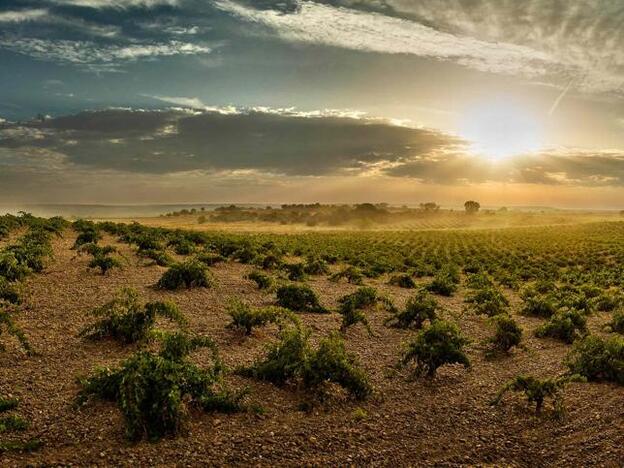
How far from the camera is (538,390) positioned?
11.0m

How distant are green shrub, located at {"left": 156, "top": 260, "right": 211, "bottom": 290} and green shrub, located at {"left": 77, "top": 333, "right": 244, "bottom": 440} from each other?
10219 millimetres

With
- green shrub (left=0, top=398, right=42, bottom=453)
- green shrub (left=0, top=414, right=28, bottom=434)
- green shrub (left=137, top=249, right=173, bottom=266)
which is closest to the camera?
green shrub (left=0, top=398, right=42, bottom=453)

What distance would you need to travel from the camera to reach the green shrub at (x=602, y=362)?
13.0m

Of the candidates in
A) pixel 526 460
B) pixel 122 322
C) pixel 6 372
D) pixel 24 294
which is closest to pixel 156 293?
pixel 24 294

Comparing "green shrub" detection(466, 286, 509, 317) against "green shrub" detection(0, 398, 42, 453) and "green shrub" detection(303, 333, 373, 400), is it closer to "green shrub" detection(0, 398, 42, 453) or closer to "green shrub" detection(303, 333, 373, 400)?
"green shrub" detection(303, 333, 373, 400)

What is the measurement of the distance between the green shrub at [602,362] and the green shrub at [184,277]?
14096 millimetres

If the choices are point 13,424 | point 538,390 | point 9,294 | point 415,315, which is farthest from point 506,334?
point 9,294

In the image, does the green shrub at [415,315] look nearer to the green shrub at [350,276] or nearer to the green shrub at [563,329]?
the green shrub at [563,329]

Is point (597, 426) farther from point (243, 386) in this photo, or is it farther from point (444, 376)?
point (243, 386)

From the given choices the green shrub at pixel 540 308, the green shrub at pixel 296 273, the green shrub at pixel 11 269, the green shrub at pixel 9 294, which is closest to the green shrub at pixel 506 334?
the green shrub at pixel 540 308

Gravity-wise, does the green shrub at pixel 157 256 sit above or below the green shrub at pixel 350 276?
above

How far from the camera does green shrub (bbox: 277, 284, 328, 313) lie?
63.7 ft

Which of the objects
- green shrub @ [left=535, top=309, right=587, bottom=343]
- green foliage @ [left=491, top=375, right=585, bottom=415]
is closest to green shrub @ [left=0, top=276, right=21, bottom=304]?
green foliage @ [left=491, top=375, right=585, bottom=415]

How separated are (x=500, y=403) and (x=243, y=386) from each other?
5661 millimetres
